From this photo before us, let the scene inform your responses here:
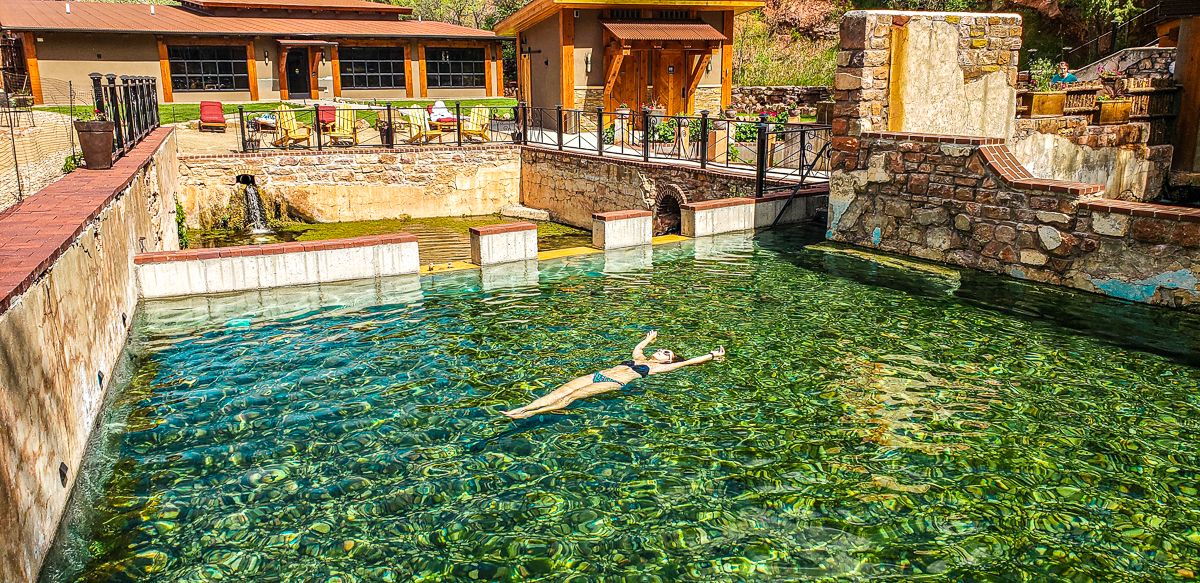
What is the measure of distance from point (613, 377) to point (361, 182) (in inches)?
574

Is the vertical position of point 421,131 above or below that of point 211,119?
below

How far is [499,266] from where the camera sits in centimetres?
1003

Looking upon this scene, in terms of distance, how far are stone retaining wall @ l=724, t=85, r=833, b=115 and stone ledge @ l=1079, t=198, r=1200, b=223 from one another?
2132cm

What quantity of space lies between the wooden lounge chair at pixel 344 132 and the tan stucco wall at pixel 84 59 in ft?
35.0

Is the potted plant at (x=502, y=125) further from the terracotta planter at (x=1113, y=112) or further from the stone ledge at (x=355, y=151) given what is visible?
the terracotta planter at (x=1113, y=112)

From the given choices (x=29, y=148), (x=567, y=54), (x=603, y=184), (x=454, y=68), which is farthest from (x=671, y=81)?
(x=29, y=148)

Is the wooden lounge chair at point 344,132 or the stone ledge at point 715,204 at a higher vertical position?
the wooden lounge chair at point 344,132

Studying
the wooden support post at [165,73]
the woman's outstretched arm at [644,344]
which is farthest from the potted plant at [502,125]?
the woman's outstretched arm at [644,344]

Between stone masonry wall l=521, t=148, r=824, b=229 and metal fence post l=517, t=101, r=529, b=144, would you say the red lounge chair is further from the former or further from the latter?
stone masonry wall l=521, t=148, r=824, b=229

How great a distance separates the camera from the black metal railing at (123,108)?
10789mm

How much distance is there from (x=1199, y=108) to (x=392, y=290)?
46.1ft

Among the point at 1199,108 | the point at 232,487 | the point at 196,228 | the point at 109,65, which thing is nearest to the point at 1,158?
the point at 196,228

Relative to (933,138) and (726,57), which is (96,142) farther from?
(726,57)

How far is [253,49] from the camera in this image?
28141 mm
